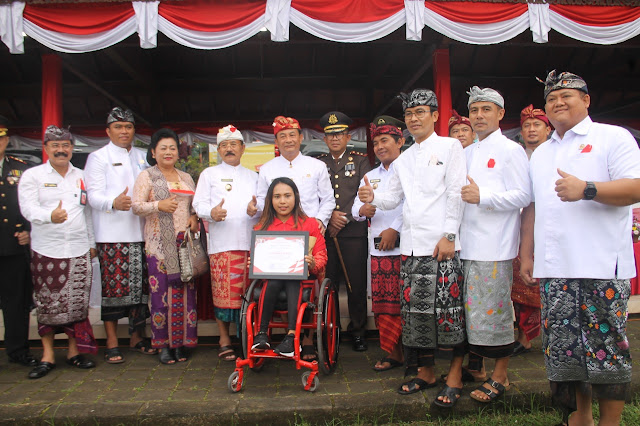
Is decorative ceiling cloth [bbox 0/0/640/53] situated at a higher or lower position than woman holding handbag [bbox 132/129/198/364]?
higher

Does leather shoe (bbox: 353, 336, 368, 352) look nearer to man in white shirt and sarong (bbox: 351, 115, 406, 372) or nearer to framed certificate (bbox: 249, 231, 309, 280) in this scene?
man in white shirt and sarong (bbox: 351, 115, 406, 372)

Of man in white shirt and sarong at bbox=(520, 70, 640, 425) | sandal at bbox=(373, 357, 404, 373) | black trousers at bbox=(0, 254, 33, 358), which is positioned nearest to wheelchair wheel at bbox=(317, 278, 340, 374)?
sandal at bbox=(373, 357, 404, 373)

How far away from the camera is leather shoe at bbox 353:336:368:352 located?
159 inches

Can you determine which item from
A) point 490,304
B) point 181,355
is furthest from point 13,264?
point 490,304

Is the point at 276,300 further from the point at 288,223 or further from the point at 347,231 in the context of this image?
the point at 347,231

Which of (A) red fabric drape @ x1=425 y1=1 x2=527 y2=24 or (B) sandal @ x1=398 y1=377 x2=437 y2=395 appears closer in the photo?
(B) sandal @ x1=398 y1=377 x2=437 y2=395

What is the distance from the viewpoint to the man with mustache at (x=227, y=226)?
3.79 meters

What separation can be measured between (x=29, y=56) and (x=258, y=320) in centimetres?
779

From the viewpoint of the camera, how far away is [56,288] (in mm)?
3592

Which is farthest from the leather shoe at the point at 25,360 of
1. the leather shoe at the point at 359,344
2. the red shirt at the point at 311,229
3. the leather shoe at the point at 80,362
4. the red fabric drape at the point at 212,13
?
the red fabric drape at the point at 212,13

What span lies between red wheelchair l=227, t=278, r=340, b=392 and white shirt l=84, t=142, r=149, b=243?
1.33m

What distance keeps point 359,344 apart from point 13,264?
10.1ft

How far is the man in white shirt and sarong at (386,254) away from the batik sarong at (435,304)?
1.84ft

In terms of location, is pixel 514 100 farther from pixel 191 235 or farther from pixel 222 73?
pixel 191 235
